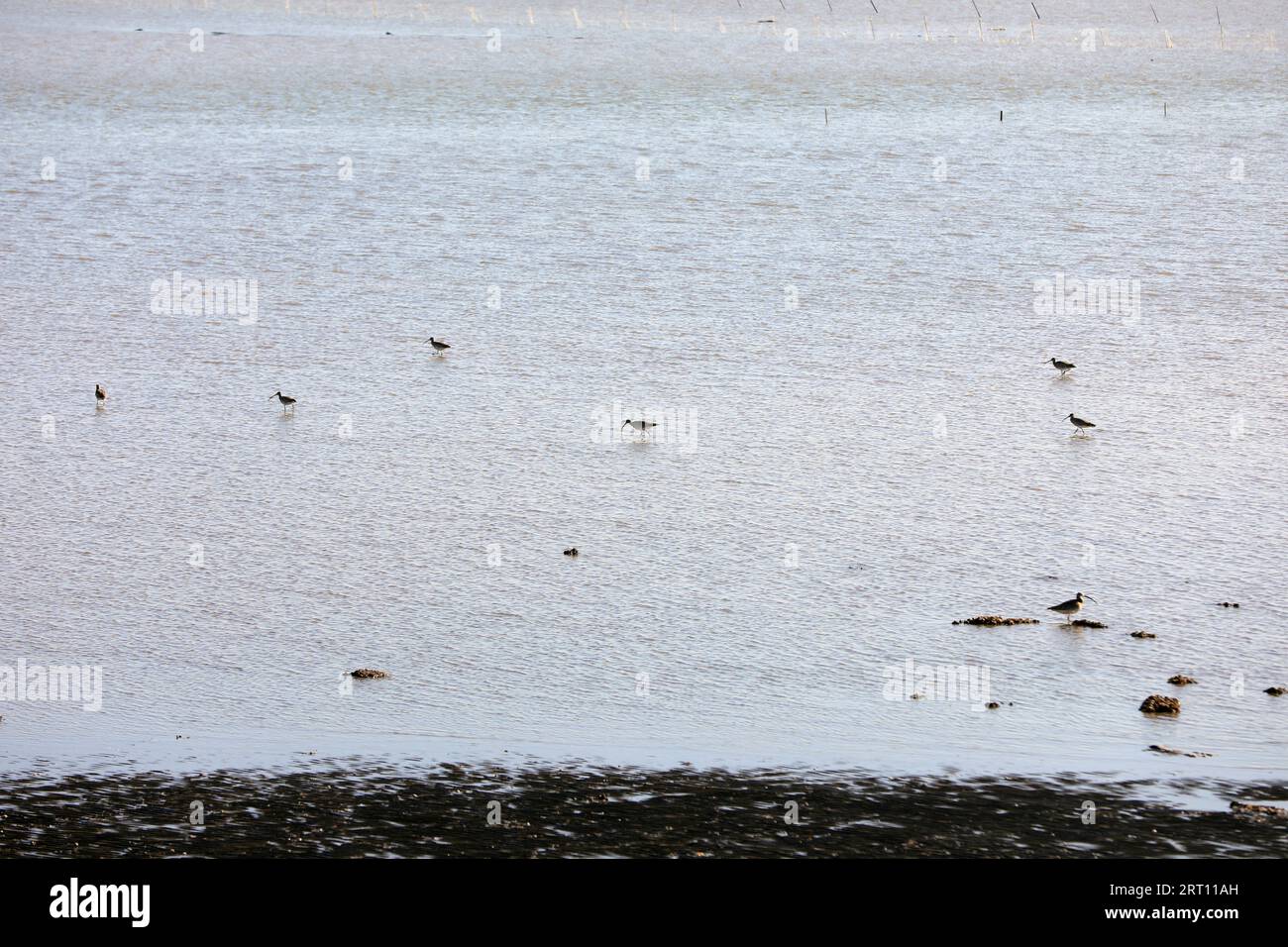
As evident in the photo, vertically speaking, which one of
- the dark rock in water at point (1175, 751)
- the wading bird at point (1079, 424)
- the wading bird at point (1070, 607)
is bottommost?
the dark rock in water at point (1175, 751)

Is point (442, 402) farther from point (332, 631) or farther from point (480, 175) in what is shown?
point (480, 175)

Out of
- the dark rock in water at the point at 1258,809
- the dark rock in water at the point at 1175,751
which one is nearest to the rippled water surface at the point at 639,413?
the dark rock in water at the point at 1175,751

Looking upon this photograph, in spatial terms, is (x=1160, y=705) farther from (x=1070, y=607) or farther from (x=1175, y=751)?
(x=1070, y=607)

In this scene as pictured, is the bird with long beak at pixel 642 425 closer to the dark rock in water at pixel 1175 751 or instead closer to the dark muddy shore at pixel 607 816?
the dark muddy shore at pixel 607 816

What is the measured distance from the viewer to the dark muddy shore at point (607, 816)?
44.4 ft

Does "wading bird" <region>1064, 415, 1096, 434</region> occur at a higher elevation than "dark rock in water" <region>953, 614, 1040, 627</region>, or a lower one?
higher

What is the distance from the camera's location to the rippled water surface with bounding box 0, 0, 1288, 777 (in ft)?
57.1

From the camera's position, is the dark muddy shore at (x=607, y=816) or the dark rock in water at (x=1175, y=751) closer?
the dark muddy shore at (x=607, y=816)

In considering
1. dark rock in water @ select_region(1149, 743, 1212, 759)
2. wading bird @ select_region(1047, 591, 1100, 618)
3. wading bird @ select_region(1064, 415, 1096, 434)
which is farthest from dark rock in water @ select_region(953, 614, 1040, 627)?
wading bird @ select_region(1064, 415, 1096, 434)

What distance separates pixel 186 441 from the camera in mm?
26375

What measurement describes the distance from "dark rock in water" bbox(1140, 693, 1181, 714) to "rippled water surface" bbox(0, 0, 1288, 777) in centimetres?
19

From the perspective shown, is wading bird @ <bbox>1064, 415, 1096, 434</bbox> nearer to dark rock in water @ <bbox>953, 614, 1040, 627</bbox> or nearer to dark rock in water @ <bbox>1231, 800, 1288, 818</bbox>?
dark rock in water @ <bbox>953, 614, 1040, 627</bbox>

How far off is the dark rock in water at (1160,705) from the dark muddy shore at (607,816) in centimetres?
183

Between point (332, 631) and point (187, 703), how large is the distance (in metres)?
2.38
